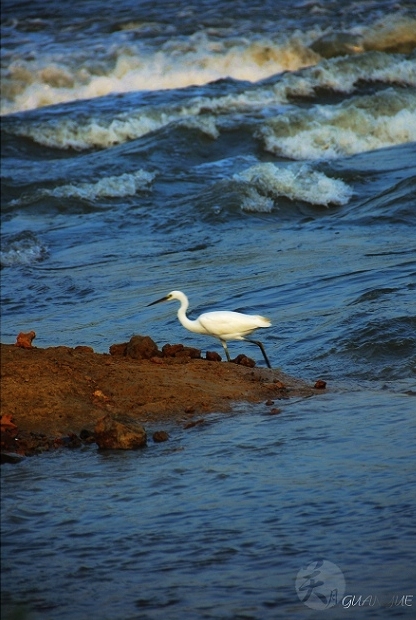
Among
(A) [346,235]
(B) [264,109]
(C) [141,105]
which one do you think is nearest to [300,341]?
(A) [346,235]

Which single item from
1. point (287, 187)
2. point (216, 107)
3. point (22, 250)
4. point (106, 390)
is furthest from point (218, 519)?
point (216, 107)

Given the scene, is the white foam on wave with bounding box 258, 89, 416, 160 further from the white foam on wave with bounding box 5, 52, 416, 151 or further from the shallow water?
the shallow water

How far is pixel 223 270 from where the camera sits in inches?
460

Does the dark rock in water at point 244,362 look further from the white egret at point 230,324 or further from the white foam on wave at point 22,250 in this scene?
the white foam on wave at point 22,250

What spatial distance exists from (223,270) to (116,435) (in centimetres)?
576

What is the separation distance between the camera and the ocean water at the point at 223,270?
15.1ft

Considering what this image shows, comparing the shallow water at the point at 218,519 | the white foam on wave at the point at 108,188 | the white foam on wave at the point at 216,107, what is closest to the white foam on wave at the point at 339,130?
the white foam on wave at the point at 216,107

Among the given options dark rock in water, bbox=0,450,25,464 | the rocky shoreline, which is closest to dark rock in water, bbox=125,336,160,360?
the rocky shoreline

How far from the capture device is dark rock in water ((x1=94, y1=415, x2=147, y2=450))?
6.07 meters

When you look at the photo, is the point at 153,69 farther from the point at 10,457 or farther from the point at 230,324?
the point at 10,457

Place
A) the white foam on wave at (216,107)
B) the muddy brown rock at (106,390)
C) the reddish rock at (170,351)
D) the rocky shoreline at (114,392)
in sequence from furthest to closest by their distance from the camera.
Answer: the white foam on wave at (216,107)
the reddish rock at (170,351)
the muddy brown rock at (106,390)
the rocky shoreline at (114,392)

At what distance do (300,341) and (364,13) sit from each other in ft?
62.1

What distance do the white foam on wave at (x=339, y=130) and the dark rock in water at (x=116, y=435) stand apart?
1222cm

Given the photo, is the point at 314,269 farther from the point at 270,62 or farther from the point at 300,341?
the point at 270,62
